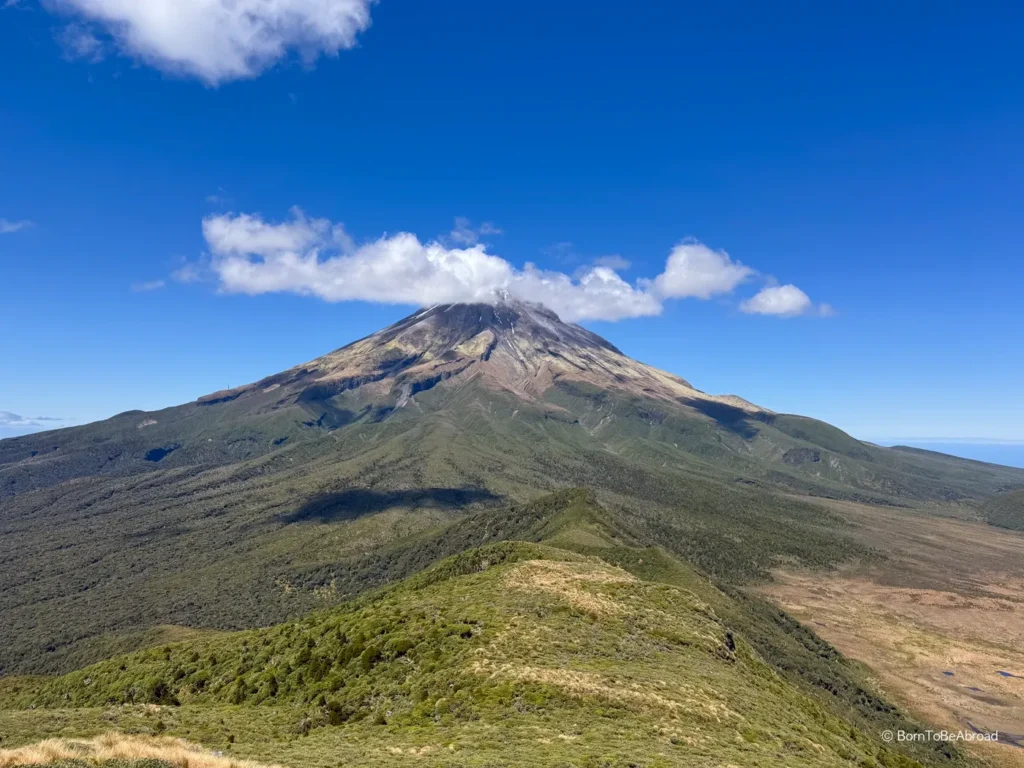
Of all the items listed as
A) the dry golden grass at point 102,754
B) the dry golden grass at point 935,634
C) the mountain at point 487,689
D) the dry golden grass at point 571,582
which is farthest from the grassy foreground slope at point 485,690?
the dry golden grass at point 935,634

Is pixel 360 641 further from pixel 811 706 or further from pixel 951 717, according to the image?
pixel 951 717

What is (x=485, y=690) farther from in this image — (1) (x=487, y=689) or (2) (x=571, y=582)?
(2) (x=571, y=582)

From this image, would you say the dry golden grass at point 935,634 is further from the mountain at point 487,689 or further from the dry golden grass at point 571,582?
the dry golden grass at point 571,582

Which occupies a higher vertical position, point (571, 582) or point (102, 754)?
point (102, 754)

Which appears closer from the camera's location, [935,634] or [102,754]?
[102,754]

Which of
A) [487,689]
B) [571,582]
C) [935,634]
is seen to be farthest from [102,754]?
[935,634]
